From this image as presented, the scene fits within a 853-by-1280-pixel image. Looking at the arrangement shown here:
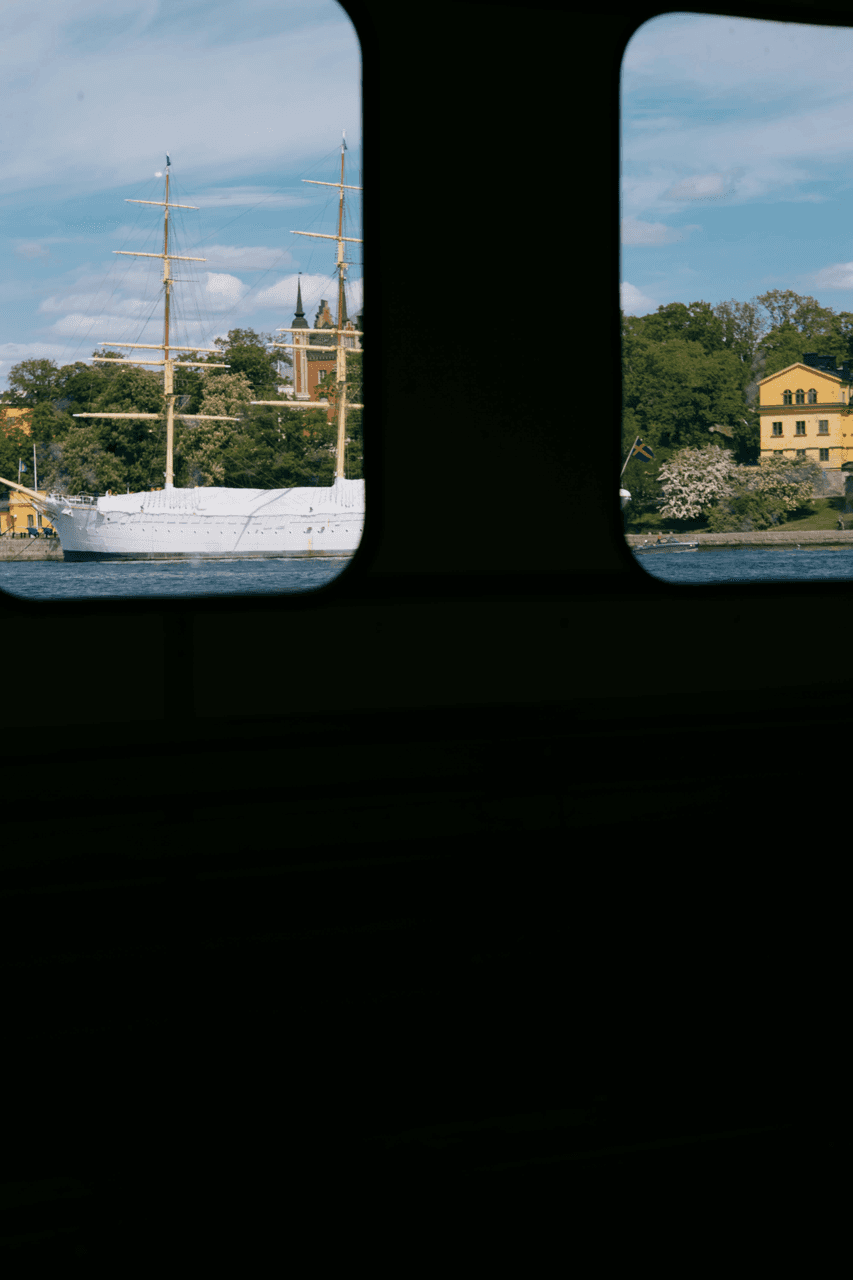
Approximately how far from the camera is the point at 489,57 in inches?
151

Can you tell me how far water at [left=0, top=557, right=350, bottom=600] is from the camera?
3.71m

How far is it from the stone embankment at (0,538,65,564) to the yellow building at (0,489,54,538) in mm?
32

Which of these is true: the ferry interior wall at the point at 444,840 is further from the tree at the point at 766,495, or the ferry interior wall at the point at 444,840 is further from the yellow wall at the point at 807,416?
the yellow wall at the point at 807,416

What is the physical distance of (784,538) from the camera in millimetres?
4805

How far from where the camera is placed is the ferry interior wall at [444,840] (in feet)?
4.96

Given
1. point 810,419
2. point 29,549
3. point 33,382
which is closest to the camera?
point 29,549

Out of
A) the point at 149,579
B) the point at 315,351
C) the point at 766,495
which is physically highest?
the point at 315,351

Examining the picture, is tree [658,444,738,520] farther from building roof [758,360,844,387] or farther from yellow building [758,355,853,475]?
building roof [758,360,844,387]

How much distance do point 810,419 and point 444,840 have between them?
2652 mm

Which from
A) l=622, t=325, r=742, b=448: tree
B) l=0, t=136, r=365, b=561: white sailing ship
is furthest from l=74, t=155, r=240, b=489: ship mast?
l=622, t=325, r=742, b=448: tree

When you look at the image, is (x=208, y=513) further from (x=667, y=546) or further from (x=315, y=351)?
(x=667, y=546)

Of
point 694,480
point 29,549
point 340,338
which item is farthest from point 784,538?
point 29,549

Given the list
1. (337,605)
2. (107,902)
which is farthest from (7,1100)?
(337,605)

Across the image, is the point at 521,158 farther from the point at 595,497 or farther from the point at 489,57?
the point at 595,497
